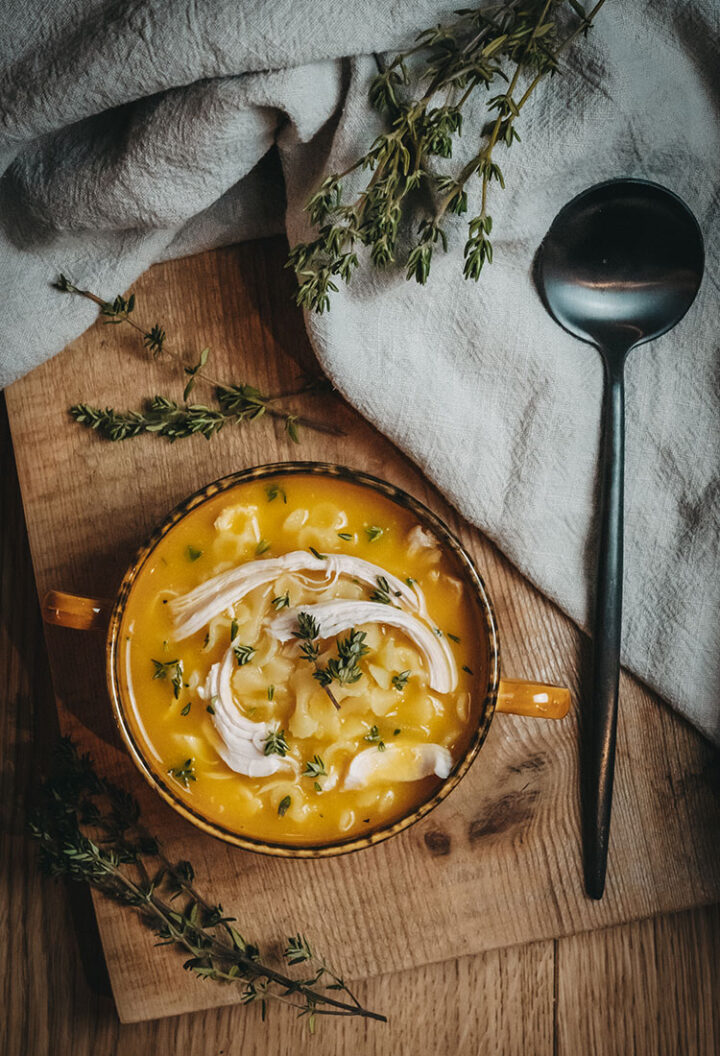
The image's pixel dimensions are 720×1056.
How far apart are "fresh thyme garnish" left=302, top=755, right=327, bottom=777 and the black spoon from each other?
553 millimetres

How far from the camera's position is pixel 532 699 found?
1434 mm

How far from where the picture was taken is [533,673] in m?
1.66

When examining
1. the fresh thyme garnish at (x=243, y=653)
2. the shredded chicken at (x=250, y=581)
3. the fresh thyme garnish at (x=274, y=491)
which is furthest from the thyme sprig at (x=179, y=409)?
the fresh thyme garnish at (x=243, y=653)

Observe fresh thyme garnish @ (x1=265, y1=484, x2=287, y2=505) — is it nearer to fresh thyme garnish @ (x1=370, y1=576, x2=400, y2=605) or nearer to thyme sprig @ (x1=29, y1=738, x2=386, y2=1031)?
fresh thyme garnish @ (x1=370, y1=576, x2=400, y2=605)

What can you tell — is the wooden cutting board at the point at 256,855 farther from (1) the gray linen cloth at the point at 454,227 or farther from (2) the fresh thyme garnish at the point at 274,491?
(2) the fresh thyme garnish at the point at 274,491

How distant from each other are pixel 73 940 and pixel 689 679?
4.66 ft

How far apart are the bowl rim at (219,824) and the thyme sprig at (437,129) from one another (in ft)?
1.05

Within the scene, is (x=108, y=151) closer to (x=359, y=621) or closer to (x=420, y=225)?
(x=420, y=225)

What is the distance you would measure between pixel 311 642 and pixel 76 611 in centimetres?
42

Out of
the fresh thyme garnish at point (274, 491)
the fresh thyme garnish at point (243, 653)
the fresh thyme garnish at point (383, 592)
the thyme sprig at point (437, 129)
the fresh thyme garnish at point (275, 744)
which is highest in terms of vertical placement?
the thyme sprig at point (437, 129)

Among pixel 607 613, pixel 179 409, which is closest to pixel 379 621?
pixel 607 613

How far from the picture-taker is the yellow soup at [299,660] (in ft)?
4.69

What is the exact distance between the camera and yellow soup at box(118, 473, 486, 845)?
1.43m

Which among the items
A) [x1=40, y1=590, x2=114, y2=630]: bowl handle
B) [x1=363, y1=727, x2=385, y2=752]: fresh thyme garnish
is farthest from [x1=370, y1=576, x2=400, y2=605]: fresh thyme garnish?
[x1=40, y1=590, x2=114, y2=630]: bowl handle
